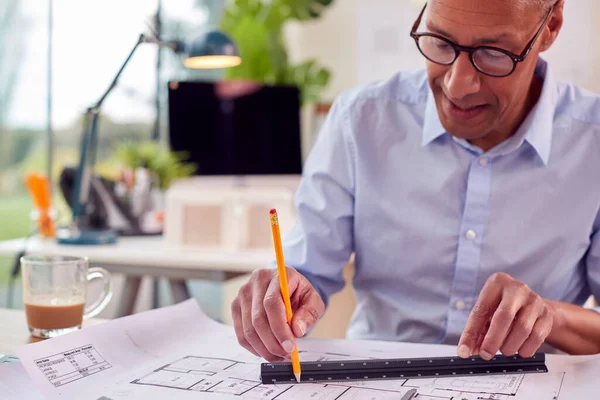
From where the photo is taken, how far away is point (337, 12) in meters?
4.53

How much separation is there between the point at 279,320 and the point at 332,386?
0.36 feet

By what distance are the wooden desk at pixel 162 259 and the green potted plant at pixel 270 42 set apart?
5.50 ft

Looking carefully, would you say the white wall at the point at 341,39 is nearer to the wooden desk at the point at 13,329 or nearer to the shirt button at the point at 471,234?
the shirt button at the point at 471,234

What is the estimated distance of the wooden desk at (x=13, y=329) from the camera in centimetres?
101

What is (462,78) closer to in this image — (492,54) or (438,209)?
(492,54)

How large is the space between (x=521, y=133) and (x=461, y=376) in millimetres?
525

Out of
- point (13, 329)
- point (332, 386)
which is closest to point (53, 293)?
point (13, 329)

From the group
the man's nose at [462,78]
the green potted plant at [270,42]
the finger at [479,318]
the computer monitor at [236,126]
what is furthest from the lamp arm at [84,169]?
the green potted plant at [270,42]

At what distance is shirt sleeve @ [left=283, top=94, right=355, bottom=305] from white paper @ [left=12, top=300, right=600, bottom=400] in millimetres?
252

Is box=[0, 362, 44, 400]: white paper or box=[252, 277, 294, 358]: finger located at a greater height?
box=[252, 277, 294, 358]: finger

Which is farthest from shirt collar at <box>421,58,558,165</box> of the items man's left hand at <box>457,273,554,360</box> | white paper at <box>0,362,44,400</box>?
white paper at <box>0,362,44,400</box>

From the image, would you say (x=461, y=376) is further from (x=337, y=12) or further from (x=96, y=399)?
(x=337, y=12)

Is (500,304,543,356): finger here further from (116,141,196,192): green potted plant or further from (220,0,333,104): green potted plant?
(220,0,333,104): green potted plant

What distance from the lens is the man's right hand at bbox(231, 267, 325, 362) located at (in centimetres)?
90
